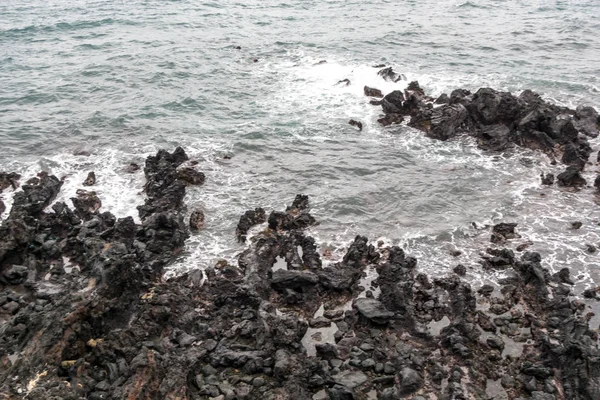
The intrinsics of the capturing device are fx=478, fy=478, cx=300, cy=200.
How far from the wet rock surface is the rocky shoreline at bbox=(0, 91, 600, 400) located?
6 cm

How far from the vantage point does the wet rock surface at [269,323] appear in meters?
14.7

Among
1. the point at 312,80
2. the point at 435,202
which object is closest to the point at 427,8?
the point at 312,80

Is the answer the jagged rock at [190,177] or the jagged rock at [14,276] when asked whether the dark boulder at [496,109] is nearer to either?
the jagged rock at [190,177]

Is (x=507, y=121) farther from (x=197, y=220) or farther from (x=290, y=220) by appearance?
(x=197, y=220)

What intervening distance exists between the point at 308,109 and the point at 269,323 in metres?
24.3

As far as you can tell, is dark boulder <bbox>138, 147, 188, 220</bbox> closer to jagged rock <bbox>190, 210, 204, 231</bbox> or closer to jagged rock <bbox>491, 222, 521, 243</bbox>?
jagged rock <bbox>190, 210, 204, 231</bbox>

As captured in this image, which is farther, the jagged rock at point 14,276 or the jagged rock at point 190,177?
the jagged rock at point 190,177

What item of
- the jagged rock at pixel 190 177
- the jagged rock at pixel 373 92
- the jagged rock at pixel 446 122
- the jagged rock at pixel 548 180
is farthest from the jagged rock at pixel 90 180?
the jagged rock at pixel 548 180

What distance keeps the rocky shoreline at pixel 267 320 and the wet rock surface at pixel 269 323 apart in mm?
55

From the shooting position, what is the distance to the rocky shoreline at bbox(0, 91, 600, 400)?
14695 millimetres

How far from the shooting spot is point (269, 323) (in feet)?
54.2

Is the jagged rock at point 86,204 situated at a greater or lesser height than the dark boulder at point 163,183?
lesser

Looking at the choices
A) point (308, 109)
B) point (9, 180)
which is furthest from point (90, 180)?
point (308, 109)

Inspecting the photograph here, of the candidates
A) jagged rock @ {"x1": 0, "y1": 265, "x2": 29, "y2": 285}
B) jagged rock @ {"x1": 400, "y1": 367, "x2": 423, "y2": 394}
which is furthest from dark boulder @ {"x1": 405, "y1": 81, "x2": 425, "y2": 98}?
jagged rock @ {"x1": 0, "y1": 265, "x2": 29, "y2": 285}
